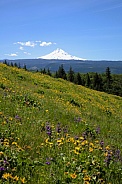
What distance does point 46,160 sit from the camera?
584cm

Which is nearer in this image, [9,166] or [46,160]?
[9,166]

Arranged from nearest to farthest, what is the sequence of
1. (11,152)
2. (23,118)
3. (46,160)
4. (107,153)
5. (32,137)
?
1. (11,152)
2. (46,160)
3. (107,153)
4. (32,137)
5. (23,118)

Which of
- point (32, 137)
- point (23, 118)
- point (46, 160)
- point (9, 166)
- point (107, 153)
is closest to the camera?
point (9, 166)

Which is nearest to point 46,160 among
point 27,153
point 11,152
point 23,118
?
point 27,153

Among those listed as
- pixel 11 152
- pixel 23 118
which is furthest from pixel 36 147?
pixel 23 118

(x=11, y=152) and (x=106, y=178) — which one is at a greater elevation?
(x=11, y=152)

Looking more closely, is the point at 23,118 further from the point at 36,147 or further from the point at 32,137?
the point at 36,147

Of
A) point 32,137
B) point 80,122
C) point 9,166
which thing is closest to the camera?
point 9,166

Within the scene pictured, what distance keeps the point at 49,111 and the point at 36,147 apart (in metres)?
4.80

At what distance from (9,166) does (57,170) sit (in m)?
0.94

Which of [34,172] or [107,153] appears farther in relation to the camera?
[107,153]

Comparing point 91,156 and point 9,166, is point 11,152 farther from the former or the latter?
point 91,156

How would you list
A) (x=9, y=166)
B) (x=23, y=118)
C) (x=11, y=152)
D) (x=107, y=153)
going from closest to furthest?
(x=9, y=166) < (x=11, y=152) < (x=107, y=153) < (x=23, y=118)

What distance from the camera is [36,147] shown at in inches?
259
